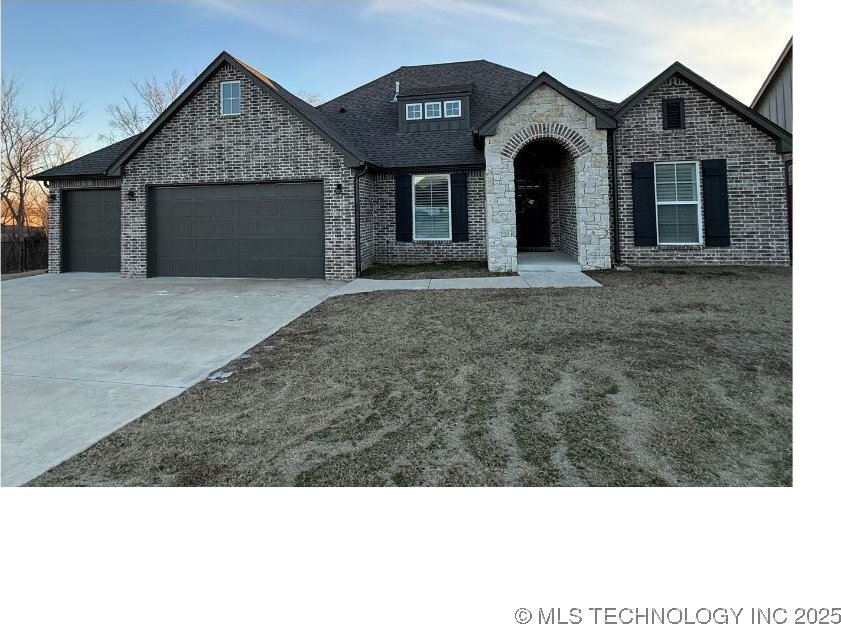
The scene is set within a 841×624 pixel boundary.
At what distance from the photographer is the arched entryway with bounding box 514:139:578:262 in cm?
1423

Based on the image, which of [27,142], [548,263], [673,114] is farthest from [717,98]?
[27,142]

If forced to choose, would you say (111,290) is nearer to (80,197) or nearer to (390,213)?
(80,197)

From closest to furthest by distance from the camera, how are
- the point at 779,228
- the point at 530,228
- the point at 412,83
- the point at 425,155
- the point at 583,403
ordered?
the point at 583,403 < the point at 779,228 < the point at 425,155 < the point at 530,228 < the point at 412,83

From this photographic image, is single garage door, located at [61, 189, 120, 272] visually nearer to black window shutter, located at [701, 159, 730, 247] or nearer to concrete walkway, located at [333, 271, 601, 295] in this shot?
concrete walkway, located at [333, 271, 601, 295]

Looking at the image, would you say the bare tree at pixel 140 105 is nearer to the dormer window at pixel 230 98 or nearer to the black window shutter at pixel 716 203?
the dormer window at pixel 230 98

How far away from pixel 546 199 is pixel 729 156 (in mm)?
5018

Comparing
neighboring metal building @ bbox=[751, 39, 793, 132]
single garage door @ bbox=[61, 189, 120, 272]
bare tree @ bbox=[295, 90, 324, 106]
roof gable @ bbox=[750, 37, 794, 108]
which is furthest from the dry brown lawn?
bare tree @ bbox=[295, 90, 324, 106]

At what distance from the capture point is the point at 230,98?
13.3 metres

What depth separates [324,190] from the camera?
1299 centimetres

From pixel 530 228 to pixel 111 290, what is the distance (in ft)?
37.7

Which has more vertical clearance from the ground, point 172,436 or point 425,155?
point 425,155

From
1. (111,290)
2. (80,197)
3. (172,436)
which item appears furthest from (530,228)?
(172,436)

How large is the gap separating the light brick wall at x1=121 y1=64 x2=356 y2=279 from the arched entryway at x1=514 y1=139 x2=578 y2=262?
5269 mm

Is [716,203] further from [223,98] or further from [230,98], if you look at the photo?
[223,98]
